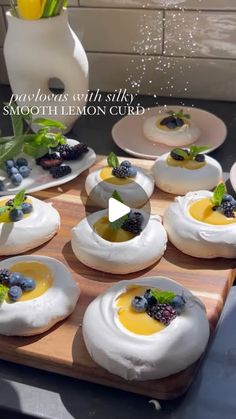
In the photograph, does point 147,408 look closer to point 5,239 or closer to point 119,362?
point 119,362

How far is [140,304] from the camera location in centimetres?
62

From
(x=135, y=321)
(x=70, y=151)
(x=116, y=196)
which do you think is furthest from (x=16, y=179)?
(x=135, y=321)

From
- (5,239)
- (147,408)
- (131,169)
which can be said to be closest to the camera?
(147,408)

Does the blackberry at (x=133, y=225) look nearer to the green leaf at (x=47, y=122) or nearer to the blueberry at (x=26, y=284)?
the blueberry at (x=26, y=284)

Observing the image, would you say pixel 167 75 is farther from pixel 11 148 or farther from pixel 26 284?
pixel 26 284

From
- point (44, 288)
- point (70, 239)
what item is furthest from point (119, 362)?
point (70, 239)

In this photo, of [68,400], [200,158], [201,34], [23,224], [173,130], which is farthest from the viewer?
[201,34]

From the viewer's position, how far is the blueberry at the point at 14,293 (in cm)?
66

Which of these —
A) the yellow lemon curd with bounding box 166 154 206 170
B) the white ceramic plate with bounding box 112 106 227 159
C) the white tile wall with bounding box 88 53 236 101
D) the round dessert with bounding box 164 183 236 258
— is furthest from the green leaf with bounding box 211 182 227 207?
the white tile wall with bounding box 88 53 236 101

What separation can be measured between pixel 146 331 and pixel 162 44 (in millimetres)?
779

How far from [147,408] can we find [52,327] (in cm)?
18

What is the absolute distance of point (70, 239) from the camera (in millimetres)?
845

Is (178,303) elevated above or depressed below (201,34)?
below

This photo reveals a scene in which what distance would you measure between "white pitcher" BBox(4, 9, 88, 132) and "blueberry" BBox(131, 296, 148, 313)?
54 centimetres
